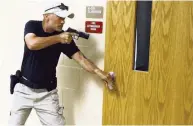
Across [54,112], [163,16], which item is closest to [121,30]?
[163,16]

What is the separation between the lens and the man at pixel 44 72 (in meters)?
2.25

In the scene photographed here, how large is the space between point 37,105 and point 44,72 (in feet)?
0.84

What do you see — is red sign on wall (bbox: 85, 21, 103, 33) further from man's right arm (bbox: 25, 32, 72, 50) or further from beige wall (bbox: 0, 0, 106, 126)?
man's right arm (bbox: 25, 32, 72, 50)

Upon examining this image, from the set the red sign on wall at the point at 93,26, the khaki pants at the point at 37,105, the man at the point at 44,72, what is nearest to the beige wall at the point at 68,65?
the red sign on wall at the point at 93,26

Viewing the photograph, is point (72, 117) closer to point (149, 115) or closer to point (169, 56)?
point (149, 115)

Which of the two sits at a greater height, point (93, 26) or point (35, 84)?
point (93, 26)

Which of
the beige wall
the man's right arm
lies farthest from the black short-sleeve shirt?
the beige wall

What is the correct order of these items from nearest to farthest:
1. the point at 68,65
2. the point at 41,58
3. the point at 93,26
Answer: the point at 41,58 → the point at 93,26 → the point at 68,65

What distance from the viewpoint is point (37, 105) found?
2.32 metres

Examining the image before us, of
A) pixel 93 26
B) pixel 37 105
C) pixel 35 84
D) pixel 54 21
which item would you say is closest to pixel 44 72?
pixel 35 84

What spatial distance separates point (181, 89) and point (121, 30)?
585 mm

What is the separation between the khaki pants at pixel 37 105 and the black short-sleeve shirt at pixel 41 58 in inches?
3.1

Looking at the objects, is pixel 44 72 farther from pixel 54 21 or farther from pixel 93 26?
pixel 93 26

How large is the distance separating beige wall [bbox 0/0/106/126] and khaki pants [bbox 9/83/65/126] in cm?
29
